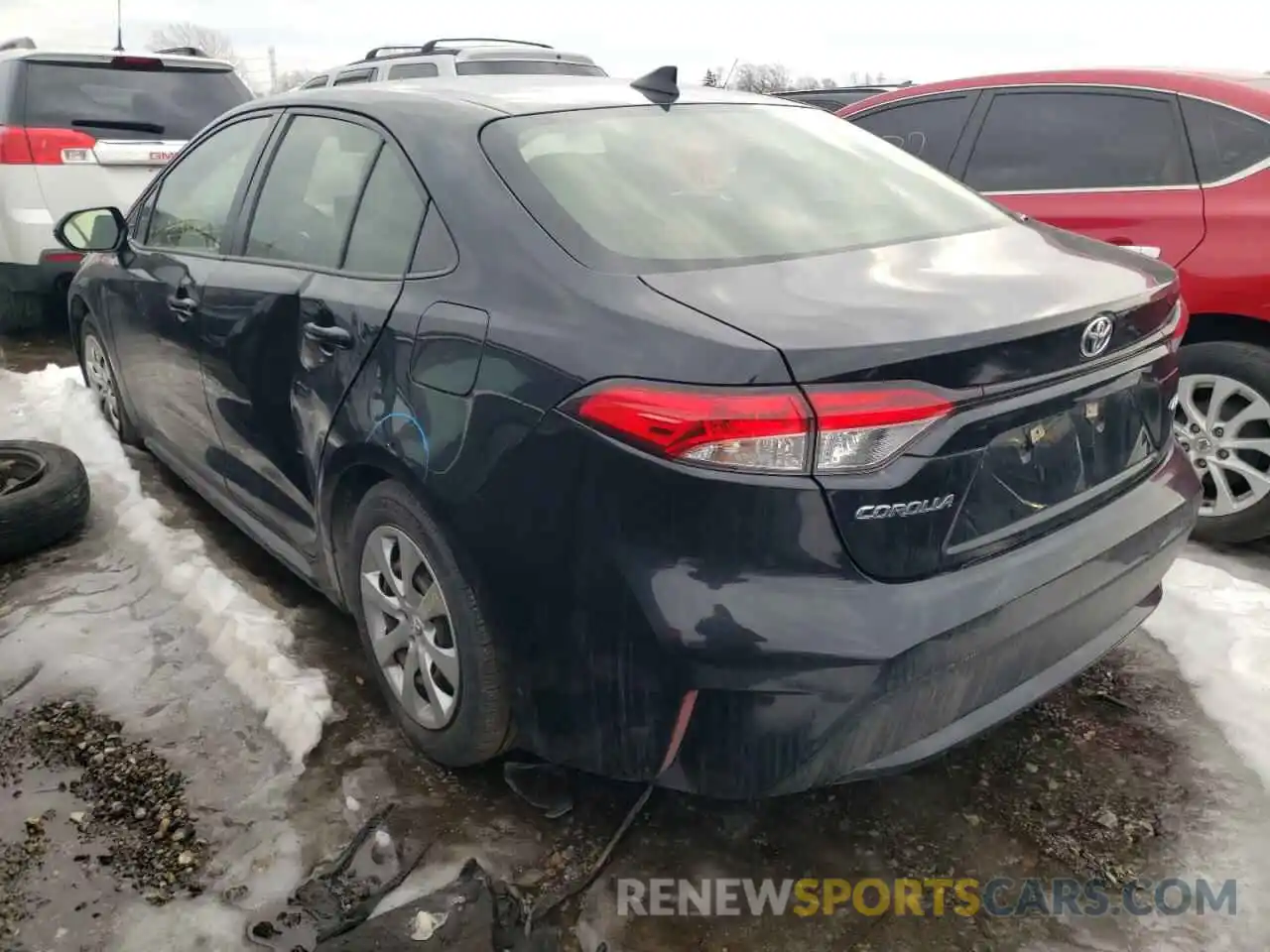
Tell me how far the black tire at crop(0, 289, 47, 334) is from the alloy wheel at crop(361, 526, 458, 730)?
17.6 feet

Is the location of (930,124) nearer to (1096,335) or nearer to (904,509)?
(1096,335)

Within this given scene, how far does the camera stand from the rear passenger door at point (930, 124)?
449 centimetres

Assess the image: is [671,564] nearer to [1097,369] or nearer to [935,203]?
[1097,369]

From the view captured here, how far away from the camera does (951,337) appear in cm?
180

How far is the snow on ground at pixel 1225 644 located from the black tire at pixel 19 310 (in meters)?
6.74

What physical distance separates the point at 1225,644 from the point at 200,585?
10.6ft

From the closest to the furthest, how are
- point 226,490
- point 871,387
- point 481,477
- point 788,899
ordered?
point 871,387 < point 481,477 < point 788,899 < point 226,490

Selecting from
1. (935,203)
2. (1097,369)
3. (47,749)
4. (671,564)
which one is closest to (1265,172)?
(935,203)

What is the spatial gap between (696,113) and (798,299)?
1058 millimetres

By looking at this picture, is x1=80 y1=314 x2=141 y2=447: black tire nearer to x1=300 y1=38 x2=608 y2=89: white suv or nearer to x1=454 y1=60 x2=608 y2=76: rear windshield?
x1=300 y1=38 x2=608 y2=89: white suv

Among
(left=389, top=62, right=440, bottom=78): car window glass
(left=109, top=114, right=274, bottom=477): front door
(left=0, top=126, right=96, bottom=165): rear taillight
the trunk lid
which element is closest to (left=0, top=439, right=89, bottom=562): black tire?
(left=109, top=114, right=274, bottom=477): front door

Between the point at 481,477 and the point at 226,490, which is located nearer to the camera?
the point at 481,477

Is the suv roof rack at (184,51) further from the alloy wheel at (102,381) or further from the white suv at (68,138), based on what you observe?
the alloy wheel at (102,381)

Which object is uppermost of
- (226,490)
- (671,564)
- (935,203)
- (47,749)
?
(935,203)
